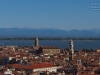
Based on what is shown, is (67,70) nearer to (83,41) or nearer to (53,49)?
(53,49)

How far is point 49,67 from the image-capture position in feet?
79.9

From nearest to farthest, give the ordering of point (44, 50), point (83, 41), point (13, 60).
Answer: point (13, 60), point (44, 50), point (83, 41)

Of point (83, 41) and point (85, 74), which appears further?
point (83, 41)

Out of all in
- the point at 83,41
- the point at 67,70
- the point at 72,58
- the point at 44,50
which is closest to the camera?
the point at 67,70

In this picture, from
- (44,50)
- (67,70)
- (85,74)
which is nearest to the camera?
(85,74)

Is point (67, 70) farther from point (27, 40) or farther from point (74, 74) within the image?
point (27, 40)

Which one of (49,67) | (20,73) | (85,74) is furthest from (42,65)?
(85,74)

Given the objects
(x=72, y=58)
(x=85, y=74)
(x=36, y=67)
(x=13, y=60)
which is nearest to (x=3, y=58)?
(x=13, y=60)

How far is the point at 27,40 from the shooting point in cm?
9931

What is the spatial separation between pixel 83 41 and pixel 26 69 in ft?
246

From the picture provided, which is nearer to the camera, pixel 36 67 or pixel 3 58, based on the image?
pixel 36 67

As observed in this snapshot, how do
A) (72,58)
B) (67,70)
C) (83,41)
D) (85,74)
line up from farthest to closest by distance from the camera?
(83,41)
(72,58)
(67,70)
(85,74)

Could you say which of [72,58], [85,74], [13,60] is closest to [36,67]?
[85,74]

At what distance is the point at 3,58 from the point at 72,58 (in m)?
6.07
